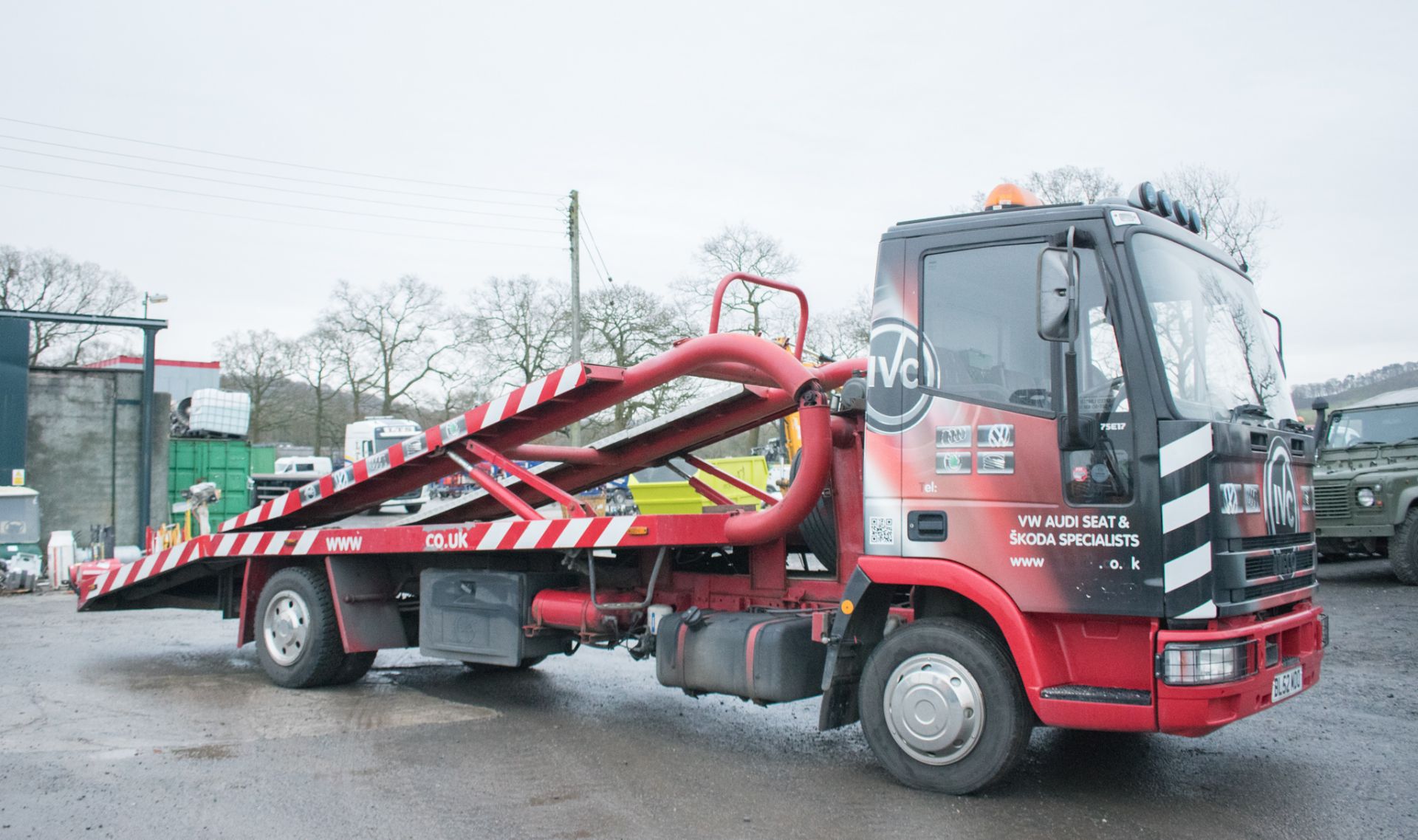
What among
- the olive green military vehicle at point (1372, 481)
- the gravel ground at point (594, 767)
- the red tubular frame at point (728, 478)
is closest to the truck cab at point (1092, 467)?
the gravel ground at point (594, 767)

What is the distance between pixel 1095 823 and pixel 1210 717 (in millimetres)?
676

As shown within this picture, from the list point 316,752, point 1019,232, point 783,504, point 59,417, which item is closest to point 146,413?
point 59,417

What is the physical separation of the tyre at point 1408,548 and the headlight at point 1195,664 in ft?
32.2

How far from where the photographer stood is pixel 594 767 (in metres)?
5.62

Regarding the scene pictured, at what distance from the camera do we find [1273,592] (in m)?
4.77

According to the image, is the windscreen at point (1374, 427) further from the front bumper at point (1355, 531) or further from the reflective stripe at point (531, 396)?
the reflective stripe at point (531, 396)

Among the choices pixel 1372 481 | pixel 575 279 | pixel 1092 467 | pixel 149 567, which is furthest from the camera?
pixel 575 279

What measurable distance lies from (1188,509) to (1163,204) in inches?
60.1

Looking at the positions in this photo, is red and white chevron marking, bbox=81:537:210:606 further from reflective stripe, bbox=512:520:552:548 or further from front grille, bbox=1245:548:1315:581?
front grille, bbox=1245:548:1315:581

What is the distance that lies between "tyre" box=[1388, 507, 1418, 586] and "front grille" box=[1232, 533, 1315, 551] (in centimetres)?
858

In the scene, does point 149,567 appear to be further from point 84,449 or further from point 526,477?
point 84,449

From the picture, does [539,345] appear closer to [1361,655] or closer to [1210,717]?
[1361,655]

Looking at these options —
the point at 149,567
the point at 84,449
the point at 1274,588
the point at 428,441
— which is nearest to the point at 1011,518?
the point at 1274,588

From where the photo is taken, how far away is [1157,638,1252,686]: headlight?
14.1 ft
